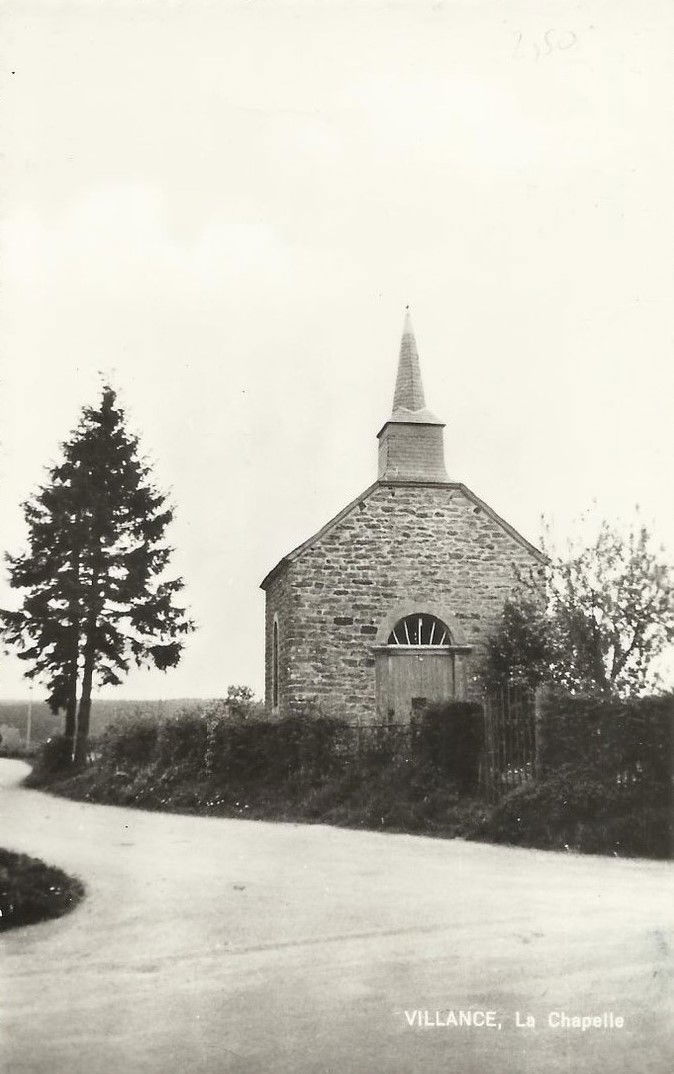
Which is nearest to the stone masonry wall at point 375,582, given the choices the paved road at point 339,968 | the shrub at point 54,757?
the shrub at point 54,757

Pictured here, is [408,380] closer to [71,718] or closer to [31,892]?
[71,718]

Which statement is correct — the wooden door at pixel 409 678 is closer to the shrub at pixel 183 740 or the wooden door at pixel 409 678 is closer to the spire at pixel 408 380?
the shrub at pixel 183 740

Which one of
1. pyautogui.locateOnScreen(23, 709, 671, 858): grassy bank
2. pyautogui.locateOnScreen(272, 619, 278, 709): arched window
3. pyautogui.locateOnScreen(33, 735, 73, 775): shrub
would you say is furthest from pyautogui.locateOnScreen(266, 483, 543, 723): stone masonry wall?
pyautogui.locateOnScreen(33, 735, 73, 775): shrub

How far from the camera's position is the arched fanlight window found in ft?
71.2

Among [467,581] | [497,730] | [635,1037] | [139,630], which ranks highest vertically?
[467,581]

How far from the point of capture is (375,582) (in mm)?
21562

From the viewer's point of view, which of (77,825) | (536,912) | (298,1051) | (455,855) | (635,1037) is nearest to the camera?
(298,1051)

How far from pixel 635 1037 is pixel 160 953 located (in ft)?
9.75

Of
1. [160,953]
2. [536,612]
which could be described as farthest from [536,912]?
[536,612]

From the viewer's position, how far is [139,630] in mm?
14195

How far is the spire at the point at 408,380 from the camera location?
80.8 ft

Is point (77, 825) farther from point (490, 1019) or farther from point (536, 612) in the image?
point (536, 612)

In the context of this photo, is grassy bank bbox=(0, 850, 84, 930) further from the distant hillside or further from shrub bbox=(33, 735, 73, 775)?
shrub bbox=(33, 735, 73, 775)

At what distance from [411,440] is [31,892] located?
687 inches
